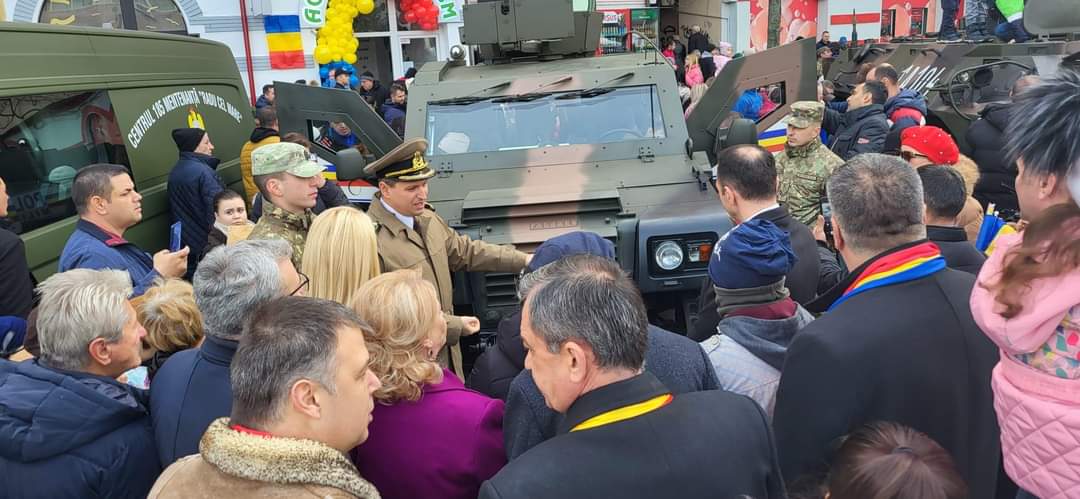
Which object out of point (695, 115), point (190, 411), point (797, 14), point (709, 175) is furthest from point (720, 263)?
point (797, 14)

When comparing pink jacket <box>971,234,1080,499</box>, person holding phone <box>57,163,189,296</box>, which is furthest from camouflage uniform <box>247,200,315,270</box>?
pink jacket <box>971,234,1080,499</box>

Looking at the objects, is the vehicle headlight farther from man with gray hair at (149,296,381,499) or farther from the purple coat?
man with gray hair at (149,296,381,499)

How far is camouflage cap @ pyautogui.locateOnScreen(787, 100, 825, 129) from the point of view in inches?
205

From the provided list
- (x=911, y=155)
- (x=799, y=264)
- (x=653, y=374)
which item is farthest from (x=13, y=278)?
(x=911, y=155)

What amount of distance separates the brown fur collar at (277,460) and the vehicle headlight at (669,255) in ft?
8.57

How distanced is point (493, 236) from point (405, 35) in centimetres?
1295

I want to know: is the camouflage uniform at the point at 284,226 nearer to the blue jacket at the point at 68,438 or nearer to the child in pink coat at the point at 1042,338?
the blue jacket at the point at 68,438

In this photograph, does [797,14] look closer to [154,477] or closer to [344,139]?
[344,139]

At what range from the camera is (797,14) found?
23.0 meters

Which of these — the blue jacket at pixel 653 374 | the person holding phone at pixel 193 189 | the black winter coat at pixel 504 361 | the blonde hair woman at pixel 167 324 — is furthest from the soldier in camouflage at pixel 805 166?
the person holding phone at pixel 193 189

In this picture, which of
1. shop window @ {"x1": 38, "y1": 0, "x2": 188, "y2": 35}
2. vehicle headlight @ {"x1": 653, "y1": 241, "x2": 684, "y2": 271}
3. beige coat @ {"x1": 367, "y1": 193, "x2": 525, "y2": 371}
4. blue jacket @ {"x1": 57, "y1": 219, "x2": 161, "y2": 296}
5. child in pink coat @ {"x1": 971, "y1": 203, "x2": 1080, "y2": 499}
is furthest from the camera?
shop window @ {"x1": 38, "y1": 0, "x2": 188, "y2": 35}

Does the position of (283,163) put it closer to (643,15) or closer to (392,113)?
(392,113)

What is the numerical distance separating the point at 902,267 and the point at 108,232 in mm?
3508

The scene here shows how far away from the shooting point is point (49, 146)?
4.86m
